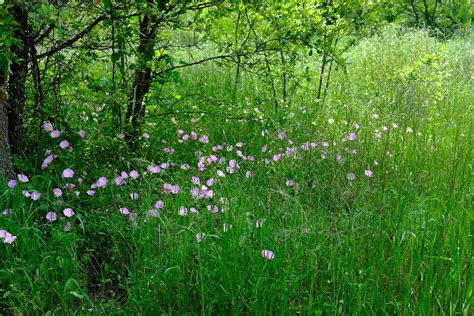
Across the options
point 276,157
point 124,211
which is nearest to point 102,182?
point 124,211

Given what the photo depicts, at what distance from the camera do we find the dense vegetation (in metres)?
2.06

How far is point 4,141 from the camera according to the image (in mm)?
2771

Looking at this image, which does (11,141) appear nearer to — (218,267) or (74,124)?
(74,124)

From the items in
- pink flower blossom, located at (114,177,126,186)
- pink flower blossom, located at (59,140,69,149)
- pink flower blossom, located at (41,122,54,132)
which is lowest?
pink flower blossom, located at (114,177,126,186)

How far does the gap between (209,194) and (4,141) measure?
3.53ft

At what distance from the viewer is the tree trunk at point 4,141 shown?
2725 mm

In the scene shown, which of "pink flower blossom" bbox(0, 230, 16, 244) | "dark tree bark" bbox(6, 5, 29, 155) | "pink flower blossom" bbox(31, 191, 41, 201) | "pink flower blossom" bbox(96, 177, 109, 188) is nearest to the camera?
"pink flower blossom" bbox(0, 230, 16, 244)

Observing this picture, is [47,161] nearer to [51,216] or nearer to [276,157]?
[51,216]

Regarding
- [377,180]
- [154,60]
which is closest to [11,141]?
[154,60]

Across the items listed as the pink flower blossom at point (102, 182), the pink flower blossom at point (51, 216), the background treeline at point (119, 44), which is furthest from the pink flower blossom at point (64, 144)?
the pink flower blossom at point (51, 216)

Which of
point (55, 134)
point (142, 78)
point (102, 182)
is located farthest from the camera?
point (142, 78)

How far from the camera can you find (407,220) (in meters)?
2.36

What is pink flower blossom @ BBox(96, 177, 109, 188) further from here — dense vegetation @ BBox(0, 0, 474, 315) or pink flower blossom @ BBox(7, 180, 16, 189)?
pink flower blossom @ BBox(7, 180, 16, 189)

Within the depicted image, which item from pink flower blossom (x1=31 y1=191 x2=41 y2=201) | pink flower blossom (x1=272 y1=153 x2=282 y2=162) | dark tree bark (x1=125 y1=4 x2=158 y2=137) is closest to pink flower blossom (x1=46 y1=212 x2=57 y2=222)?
pink flower blossom (x1=31 y1=191 x2=41 y2=201)
